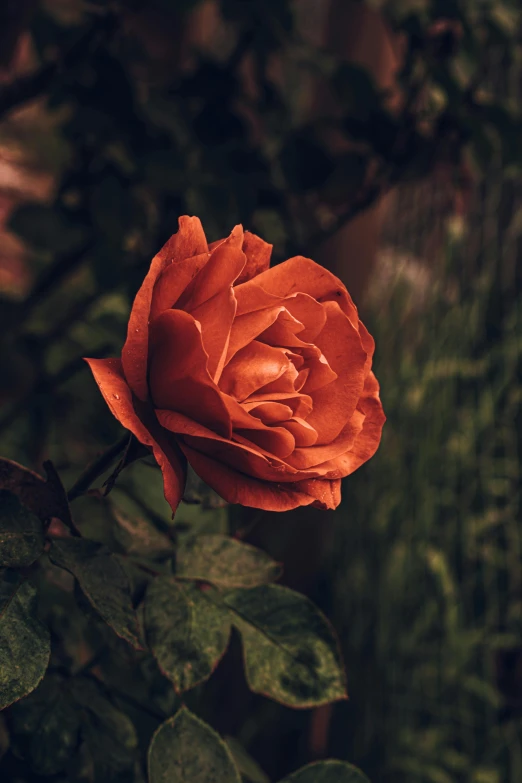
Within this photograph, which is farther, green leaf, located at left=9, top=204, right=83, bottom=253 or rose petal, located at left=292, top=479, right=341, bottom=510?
green leaf, located at left=9, top=204, right=83, bottom=253

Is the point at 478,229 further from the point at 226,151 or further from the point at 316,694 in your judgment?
the point at 316,694

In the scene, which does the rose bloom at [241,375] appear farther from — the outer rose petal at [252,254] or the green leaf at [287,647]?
the green leaf at [287,647]

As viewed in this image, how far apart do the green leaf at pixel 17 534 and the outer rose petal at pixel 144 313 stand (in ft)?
0.30

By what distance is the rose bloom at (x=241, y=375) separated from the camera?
0.98 ft

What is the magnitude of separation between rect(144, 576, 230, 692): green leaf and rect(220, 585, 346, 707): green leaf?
29 millimetres

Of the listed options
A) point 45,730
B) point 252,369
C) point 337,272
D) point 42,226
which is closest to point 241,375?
point 252,369

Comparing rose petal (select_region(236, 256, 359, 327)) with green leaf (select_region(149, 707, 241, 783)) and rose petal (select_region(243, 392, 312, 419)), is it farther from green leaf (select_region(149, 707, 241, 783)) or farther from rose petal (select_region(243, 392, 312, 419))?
green leaf (select_region(149, 707, 241, 783))

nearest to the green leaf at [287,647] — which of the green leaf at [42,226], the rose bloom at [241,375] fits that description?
the rose bloom at [241,375]

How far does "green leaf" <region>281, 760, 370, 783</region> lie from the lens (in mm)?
388

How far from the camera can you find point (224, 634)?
379mm

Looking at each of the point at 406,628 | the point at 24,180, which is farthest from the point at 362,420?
the point at 406,628

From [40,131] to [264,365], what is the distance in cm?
66

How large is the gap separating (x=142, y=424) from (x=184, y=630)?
0.14 meters

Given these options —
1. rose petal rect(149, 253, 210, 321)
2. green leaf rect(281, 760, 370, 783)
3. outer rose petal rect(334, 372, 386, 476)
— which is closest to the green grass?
green leaf rect(281, 760, 370, 783)
